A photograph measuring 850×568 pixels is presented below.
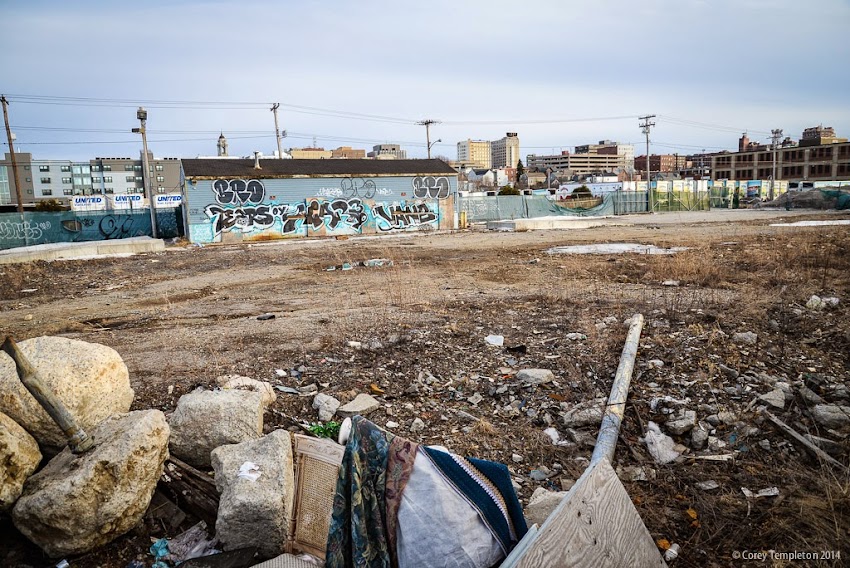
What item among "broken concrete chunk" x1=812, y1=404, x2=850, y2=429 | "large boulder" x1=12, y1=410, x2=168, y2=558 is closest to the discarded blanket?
"large boulder" x1=12, y1=410, x2=168, y2=558

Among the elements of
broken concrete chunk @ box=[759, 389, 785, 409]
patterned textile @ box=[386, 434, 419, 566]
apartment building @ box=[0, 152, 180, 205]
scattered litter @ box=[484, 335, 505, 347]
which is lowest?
scattered litter @ box=[484, 335, 505, 347]

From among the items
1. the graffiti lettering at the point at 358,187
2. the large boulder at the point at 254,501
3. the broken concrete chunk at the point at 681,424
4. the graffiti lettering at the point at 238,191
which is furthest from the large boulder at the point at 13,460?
the graffiti lettering at the point at 358,187

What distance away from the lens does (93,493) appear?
9.07 ft

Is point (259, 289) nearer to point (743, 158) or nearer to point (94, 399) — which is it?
point (94, 399)

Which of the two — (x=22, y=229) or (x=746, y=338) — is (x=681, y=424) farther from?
(x=22, y=229)

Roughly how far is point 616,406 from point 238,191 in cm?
2621

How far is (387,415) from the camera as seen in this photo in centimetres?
462

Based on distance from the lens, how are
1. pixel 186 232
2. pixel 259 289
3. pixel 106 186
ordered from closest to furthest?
pixel 259 289, pixel 186 232, pixel 106 186

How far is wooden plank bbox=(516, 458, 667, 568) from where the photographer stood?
191 centimetres

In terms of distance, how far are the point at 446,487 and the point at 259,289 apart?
33.6 ft

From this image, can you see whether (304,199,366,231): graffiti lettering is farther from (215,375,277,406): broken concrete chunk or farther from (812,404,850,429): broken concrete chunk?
(812,404,850,429): broken concrete chunk

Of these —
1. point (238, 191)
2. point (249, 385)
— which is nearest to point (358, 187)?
point (238, 191)

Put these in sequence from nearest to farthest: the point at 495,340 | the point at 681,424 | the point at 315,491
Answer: the point at 315,491 → the point at 681,424 → the point at 495,340

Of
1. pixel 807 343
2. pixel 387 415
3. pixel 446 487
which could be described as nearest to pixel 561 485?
pixel 387 415
